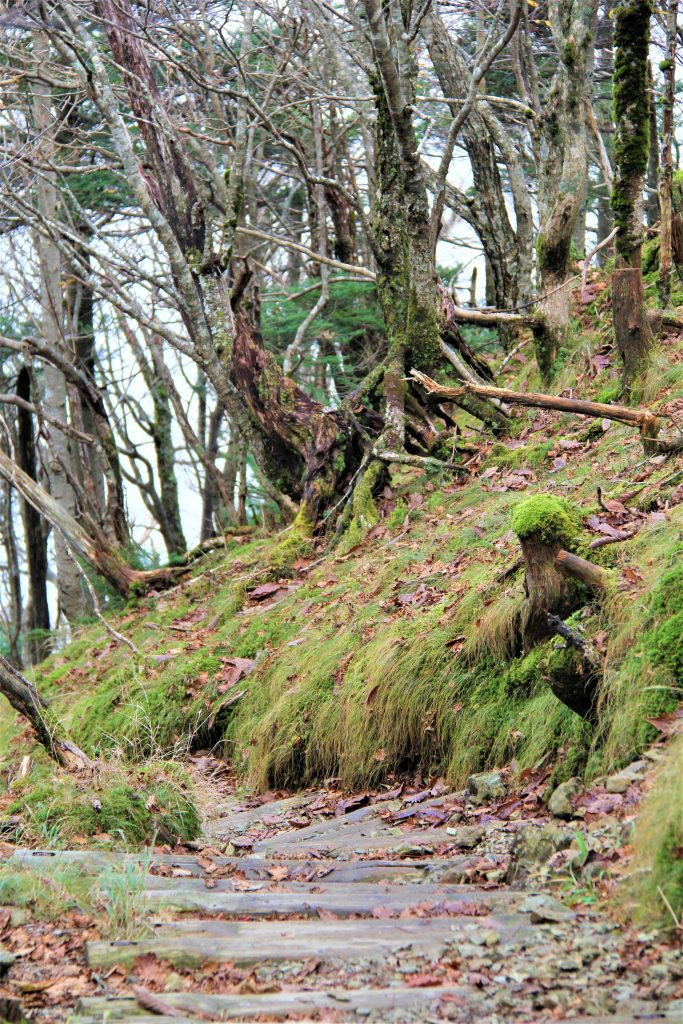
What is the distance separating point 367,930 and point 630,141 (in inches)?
239

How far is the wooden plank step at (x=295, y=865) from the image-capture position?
4.00 meters

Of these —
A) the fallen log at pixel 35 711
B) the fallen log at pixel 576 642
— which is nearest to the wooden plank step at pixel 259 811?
the fallen log at pixel 35 711

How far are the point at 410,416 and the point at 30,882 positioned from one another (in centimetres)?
613

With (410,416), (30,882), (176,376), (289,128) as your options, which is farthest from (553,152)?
(176,376)

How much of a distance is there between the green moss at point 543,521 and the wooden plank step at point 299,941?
6.74ft

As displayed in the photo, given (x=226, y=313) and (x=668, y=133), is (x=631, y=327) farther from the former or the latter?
(x=226, y=313)

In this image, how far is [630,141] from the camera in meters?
7.24

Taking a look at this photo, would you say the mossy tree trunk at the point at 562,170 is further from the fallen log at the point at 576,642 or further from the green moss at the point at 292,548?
the fallen log at the point at 576,642

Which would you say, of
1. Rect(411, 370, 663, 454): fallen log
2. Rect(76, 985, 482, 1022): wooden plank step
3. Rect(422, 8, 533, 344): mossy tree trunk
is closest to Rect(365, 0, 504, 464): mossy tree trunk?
Rect(411, 370, 663, 454): fallen log

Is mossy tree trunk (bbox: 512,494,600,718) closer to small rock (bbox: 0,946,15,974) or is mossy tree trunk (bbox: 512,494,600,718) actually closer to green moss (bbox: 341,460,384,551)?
small rock (bbox: 0,946,15,974)

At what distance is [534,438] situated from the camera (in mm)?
8672

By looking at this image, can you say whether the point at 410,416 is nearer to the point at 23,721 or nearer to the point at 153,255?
the point at 23,721

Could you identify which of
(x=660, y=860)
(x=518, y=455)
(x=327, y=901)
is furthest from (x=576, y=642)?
(x=518, y=455)

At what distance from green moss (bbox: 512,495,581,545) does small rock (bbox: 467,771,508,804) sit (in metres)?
1.18
